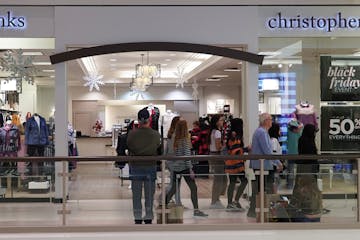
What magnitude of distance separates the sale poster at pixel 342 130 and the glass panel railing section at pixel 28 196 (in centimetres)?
517

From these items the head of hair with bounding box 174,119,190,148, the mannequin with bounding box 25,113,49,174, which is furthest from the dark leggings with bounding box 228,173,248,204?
the mannequin with bounding box 25,113,49,174

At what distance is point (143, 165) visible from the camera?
269 inches

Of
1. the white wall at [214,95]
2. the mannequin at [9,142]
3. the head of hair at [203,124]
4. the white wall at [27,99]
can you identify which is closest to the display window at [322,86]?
the head of hair at [203,124]

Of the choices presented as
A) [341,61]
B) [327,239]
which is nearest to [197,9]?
[341,61]

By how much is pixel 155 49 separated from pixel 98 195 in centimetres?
313

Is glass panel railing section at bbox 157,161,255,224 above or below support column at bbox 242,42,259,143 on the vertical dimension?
below

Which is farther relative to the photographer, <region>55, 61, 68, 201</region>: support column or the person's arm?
<region>55, 61, 68, 201</region>: support column

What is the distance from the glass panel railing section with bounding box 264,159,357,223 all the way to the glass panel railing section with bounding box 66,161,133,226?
1829mm

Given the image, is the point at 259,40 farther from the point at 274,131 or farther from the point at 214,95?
the point at 214,95

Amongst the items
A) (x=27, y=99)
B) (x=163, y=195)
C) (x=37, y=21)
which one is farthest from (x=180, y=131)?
(x=27, y=99)

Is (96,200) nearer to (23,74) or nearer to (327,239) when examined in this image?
(327,239)

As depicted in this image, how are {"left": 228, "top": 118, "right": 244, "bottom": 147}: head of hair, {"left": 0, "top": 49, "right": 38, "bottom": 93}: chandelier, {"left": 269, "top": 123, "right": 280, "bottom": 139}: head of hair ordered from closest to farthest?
1. {"left": 228, "top": 118, "right": 244, "bottom": 147}: head of hair
2. {"left": 269, "top": 123, "right": 280, "bottom": 139}: head of hair
3. {"left": 0, "top": 49, "right": 38, "bottom": 93}: chandelier

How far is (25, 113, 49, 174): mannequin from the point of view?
10.1m

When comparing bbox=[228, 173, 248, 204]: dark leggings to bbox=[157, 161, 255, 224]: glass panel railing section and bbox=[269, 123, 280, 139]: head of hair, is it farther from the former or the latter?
bbox=[269, 123, 280, 139]: head of hair
